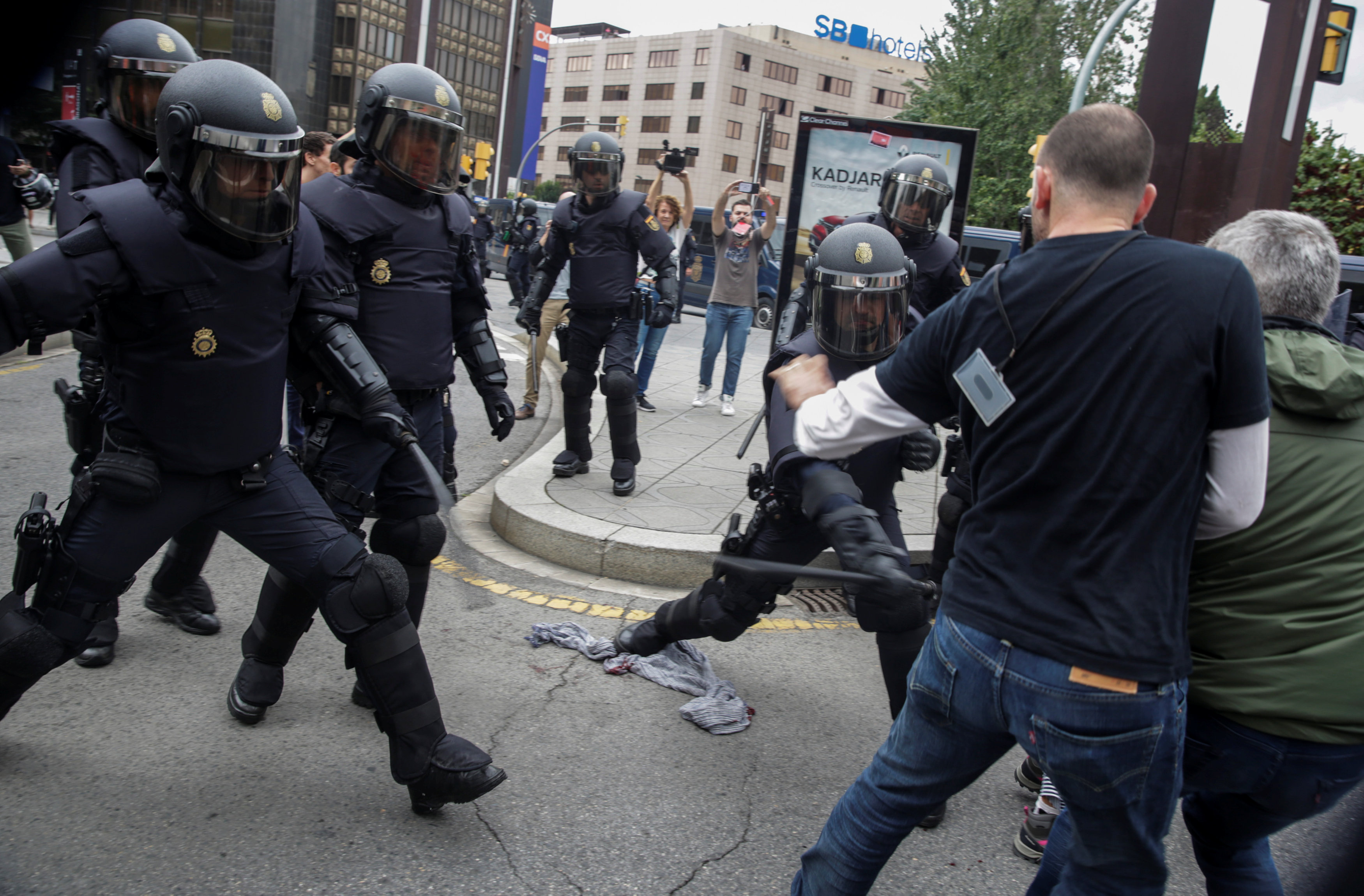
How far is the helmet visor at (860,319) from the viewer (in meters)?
2.97

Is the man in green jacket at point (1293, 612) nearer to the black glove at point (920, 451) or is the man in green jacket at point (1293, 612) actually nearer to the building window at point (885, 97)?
the black glove at point (920, 451)

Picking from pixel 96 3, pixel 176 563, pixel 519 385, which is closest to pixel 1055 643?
pixel 96 3

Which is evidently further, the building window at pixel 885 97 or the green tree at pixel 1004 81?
the building window at pixel 885 97

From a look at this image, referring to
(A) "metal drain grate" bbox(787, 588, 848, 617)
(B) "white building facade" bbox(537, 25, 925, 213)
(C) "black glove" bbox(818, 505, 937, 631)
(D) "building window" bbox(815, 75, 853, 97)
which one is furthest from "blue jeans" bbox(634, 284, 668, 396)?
(D) "building window" bbox(815, 75, 853, 97)

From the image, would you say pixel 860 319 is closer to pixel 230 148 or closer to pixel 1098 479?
pixel 1098 479

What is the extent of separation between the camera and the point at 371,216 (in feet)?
10.6

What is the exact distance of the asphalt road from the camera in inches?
96.7

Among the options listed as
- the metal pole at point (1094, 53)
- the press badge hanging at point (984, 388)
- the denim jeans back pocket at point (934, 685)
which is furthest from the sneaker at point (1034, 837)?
the metal pole at point (1094, 53)

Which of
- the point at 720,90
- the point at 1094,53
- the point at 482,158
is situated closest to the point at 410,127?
the point at 482,158

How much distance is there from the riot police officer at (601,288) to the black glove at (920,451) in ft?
10.0

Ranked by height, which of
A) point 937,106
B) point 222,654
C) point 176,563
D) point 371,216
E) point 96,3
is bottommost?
point 222,654

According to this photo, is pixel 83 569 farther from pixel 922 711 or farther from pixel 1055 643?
pixel 1055 643

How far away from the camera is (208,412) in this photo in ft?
8.25

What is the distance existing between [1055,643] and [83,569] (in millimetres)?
2259
